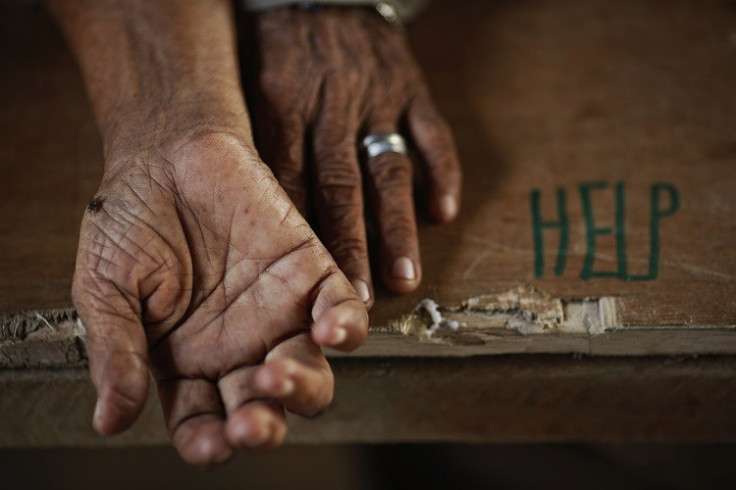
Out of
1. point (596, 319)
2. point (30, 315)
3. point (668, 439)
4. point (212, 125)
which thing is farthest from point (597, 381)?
point (30, 315)

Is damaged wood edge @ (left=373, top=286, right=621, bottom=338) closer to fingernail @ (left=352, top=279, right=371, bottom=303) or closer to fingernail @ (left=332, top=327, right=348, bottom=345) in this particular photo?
fingernail @ (left=352, top=279, right=371, bottom=303)

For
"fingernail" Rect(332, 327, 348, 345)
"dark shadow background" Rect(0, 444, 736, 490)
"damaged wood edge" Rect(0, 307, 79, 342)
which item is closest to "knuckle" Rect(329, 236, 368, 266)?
"fingernail" Rect(332, 327, 348, 345)

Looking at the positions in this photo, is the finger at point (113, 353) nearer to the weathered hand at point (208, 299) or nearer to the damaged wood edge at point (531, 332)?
the weathered hand at point (208, 299)

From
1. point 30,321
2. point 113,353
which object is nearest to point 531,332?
point 113,353

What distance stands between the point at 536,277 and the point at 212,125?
20.6 inches

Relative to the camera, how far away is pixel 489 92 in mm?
1276

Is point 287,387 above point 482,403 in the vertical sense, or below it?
above

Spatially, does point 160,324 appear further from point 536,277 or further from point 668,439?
point 668,439

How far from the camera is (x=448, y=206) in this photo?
1065mm

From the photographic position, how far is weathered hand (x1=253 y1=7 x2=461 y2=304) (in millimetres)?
967

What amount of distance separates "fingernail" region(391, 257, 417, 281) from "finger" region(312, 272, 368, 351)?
0.18 meters

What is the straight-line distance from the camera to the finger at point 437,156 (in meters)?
1.07

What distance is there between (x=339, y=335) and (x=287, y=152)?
411 millimetres

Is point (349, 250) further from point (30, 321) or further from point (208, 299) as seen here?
point (30, 321)
